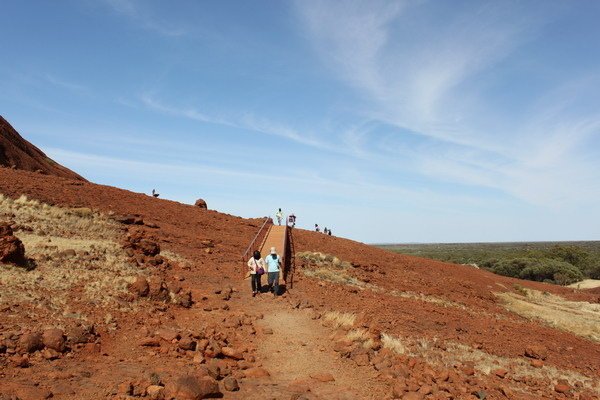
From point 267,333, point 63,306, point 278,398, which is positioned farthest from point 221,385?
point 63,306

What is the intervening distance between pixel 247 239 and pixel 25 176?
13913 mm

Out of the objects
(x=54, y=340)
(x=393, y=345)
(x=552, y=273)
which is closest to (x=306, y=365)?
(x=393, y=345)

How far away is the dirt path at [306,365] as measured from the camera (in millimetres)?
7733

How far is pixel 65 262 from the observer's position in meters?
13.1

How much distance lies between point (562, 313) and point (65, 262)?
88.1 feet

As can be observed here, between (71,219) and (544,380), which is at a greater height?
(71,219)

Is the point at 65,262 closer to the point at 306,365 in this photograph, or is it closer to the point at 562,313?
the point at 306,365

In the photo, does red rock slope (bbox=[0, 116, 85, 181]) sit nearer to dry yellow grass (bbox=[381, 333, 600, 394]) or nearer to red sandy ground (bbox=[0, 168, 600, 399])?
red sandy ground (bbox=[0, 168, 600, 399])

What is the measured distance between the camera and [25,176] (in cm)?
2528

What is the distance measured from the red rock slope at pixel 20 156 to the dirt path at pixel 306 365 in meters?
38.2

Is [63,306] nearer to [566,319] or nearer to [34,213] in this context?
[34,213]

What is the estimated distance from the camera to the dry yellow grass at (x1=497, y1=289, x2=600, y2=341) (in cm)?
2111

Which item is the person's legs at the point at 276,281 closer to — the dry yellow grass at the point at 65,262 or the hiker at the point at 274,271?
the hiker at the point at 274,271

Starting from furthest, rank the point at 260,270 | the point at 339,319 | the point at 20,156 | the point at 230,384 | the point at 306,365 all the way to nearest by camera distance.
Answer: the point at 20,156
the point at 260,270
the point at 339,319
the point at 306,365
the point at 230,384
